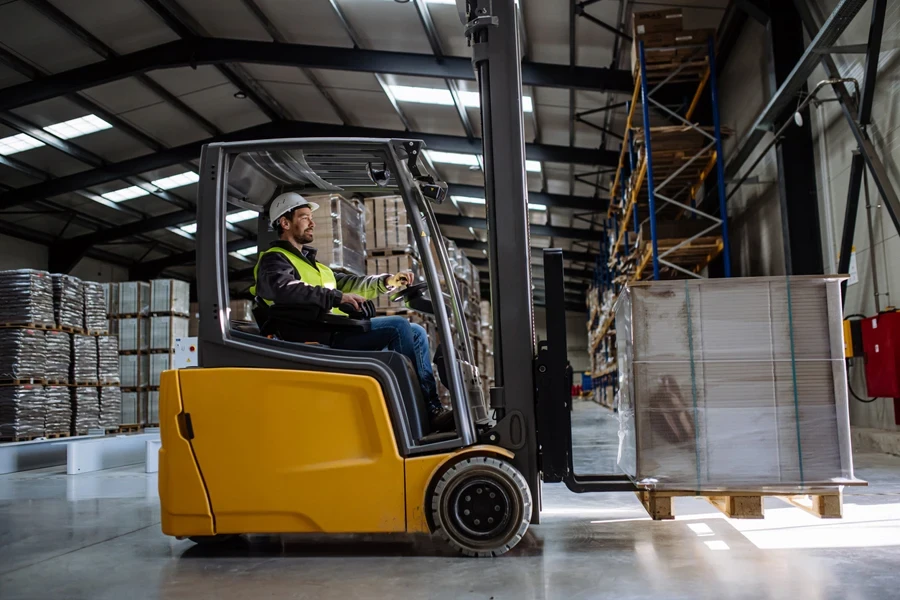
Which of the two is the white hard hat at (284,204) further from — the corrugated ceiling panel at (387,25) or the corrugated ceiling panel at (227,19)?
the corrugated ceiling panel at (227,19)

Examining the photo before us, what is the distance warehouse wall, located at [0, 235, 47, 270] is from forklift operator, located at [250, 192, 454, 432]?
16.4 meters

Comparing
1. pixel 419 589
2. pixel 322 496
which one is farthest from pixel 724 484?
pixel 322 496

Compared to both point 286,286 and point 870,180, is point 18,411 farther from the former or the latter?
point 870,180

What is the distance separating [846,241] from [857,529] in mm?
3945

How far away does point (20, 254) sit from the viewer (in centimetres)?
1777

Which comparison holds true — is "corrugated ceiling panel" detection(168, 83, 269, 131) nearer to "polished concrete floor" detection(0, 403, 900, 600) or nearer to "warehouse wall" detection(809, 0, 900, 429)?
"warehouse wall" detection(809, 0, 900, 429)

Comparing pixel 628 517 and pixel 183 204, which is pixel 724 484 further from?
pixel 183 204

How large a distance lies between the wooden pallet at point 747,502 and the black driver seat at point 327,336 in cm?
101

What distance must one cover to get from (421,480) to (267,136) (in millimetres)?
11413

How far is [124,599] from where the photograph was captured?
102 inches

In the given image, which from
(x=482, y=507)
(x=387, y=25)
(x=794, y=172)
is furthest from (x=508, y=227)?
(x=387, y=25)

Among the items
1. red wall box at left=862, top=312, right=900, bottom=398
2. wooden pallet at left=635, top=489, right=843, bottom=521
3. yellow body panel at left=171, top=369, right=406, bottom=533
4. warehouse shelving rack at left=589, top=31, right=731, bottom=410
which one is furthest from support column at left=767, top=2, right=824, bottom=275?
yellow body panel at left=171, top=369, right=406, bottom=533

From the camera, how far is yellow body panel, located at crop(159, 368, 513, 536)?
120 inches

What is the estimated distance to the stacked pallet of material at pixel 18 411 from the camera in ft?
27.5
